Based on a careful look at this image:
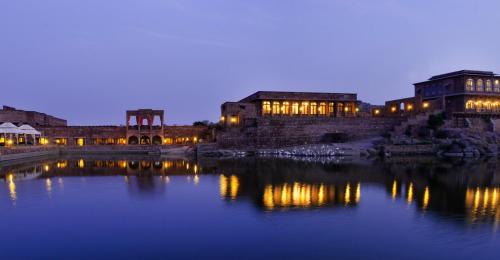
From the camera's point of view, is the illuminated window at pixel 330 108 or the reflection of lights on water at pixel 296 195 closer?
the reflection of lights on water at pixel 296 195

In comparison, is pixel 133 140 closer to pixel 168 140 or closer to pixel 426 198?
pixel 168 140

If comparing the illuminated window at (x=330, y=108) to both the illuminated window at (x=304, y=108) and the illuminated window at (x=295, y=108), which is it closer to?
the illuminated window at (x=304, y=108)

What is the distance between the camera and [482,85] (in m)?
76.3

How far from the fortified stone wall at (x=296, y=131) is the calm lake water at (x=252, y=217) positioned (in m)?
34.6

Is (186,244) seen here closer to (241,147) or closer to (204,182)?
(204,182)

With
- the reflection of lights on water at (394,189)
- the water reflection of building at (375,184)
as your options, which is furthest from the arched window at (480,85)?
the reflection of lights on water at (394,189)

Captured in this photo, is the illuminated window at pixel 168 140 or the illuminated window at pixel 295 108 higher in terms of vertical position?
the illuminated window at pixel 295 108

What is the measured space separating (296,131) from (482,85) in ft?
129

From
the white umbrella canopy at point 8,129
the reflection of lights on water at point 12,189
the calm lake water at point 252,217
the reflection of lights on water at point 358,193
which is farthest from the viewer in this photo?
the white umbrella canopy at point 8,129

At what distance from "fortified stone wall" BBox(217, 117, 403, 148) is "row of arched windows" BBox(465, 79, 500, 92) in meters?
17.2

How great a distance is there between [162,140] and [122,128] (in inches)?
372

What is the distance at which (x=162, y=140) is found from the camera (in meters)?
81.9

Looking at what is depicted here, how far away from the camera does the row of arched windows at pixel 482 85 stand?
75.1 m

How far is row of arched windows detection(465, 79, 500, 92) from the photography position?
75.1 meters
